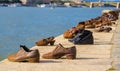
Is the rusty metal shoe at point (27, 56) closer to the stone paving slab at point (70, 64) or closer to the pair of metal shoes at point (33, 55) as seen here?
the pair of metal shoes at point (33, 55)

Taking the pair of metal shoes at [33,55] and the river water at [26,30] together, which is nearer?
the pair of metal shoes at [33,55]

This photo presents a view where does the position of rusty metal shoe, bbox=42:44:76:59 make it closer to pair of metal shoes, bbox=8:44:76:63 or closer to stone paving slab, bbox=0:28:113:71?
pair of metal shoes, bbox=8:44:76:63

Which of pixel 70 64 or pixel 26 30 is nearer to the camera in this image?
pixel 70 64

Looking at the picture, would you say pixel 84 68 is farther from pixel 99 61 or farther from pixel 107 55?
pixel 107 55

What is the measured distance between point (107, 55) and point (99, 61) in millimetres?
1264

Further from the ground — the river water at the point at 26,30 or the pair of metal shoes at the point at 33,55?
the pair of metal shoes at the point at 33,55

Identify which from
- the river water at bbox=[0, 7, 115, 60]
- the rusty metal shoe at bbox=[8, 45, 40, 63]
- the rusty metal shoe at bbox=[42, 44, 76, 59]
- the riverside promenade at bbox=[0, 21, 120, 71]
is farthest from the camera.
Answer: the river water at bbox=[0, 7, 115, 60]

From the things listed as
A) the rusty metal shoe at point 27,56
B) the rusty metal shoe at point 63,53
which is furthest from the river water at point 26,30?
the rusty metal shoe at point 27,56

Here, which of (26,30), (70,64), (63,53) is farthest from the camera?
(26,30)

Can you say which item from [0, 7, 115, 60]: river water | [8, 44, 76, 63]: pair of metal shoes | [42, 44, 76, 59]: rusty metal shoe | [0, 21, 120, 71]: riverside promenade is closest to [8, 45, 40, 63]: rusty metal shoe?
[8, 44, 76, 63]: pair of metal shoes

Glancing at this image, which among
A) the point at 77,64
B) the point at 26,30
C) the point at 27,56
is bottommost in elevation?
the point at 26,30

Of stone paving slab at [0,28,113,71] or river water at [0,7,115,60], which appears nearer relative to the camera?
stone paving slab at [0,28,113,71]

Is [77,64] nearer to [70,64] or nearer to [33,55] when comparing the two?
[70,64]

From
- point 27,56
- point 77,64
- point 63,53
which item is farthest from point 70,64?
point 27,56
